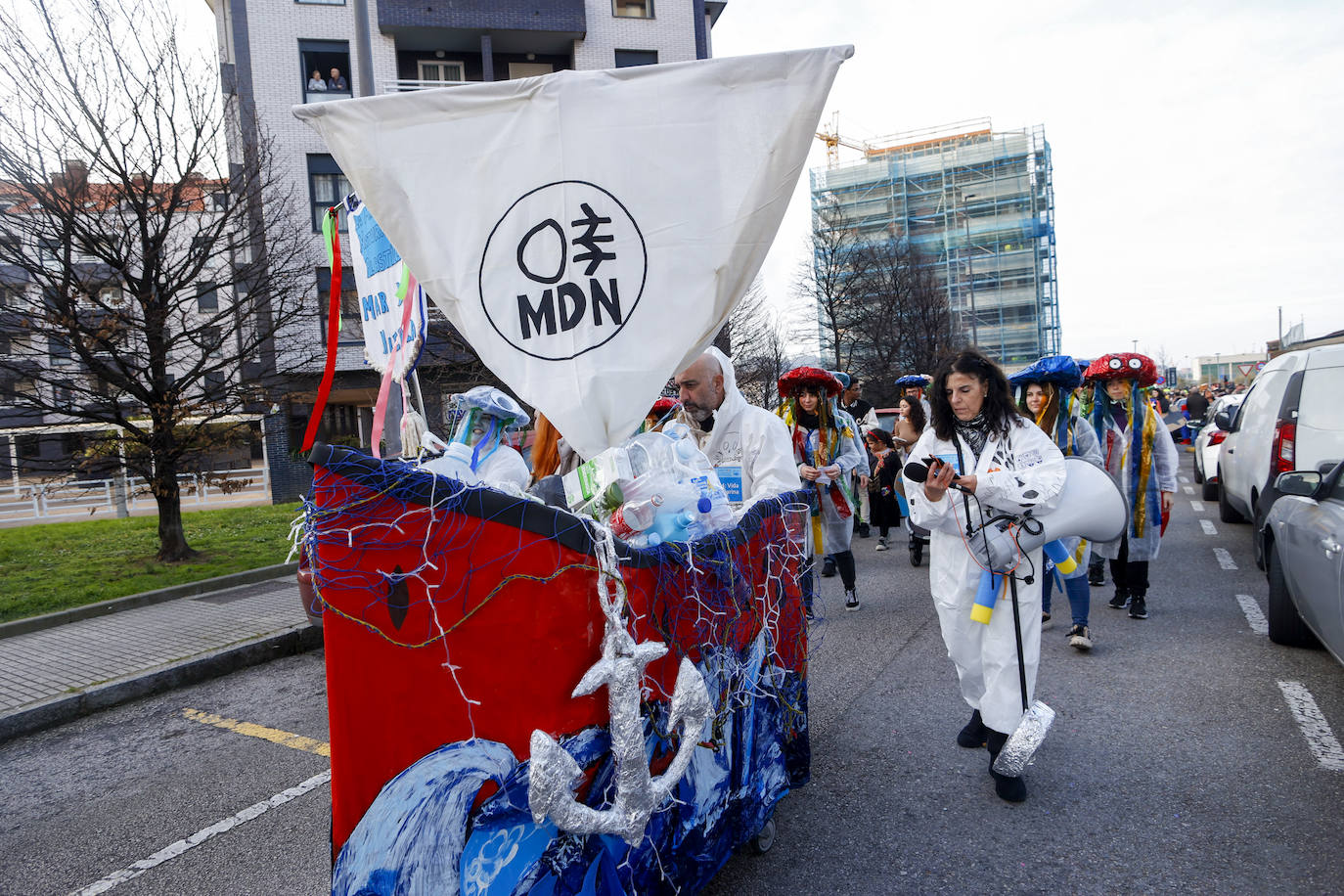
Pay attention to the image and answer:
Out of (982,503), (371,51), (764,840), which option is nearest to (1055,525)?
(982,503)

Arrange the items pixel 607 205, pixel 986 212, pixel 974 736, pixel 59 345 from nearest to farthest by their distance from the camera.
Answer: pixel 607 205, pixel 974 736, pixel 59 345, pixel 986 212

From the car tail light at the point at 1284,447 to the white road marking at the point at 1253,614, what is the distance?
1.16 metres

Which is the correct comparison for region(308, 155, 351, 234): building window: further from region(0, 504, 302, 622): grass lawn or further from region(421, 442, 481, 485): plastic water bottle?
region(421, 442, 481, 485): plastic water bottle

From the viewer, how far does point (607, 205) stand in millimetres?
2420

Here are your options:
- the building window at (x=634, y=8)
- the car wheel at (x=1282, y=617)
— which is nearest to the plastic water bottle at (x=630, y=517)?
the car wheel at (x=1282, y=617)

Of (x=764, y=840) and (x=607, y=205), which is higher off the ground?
(x=607, y=205)

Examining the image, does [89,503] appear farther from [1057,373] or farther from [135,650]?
[1057,373]

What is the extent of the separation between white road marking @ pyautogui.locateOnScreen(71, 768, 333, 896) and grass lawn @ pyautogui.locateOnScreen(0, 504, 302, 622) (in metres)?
4.88

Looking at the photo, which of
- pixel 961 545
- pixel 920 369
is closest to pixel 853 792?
pixel 961 545

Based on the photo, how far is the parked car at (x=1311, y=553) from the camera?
3854 mm

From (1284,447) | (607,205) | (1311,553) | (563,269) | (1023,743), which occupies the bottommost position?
(1023,743)

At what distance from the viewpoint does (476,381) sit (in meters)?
15.4

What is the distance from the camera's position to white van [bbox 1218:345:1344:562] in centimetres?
659

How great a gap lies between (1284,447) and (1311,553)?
3.48m
